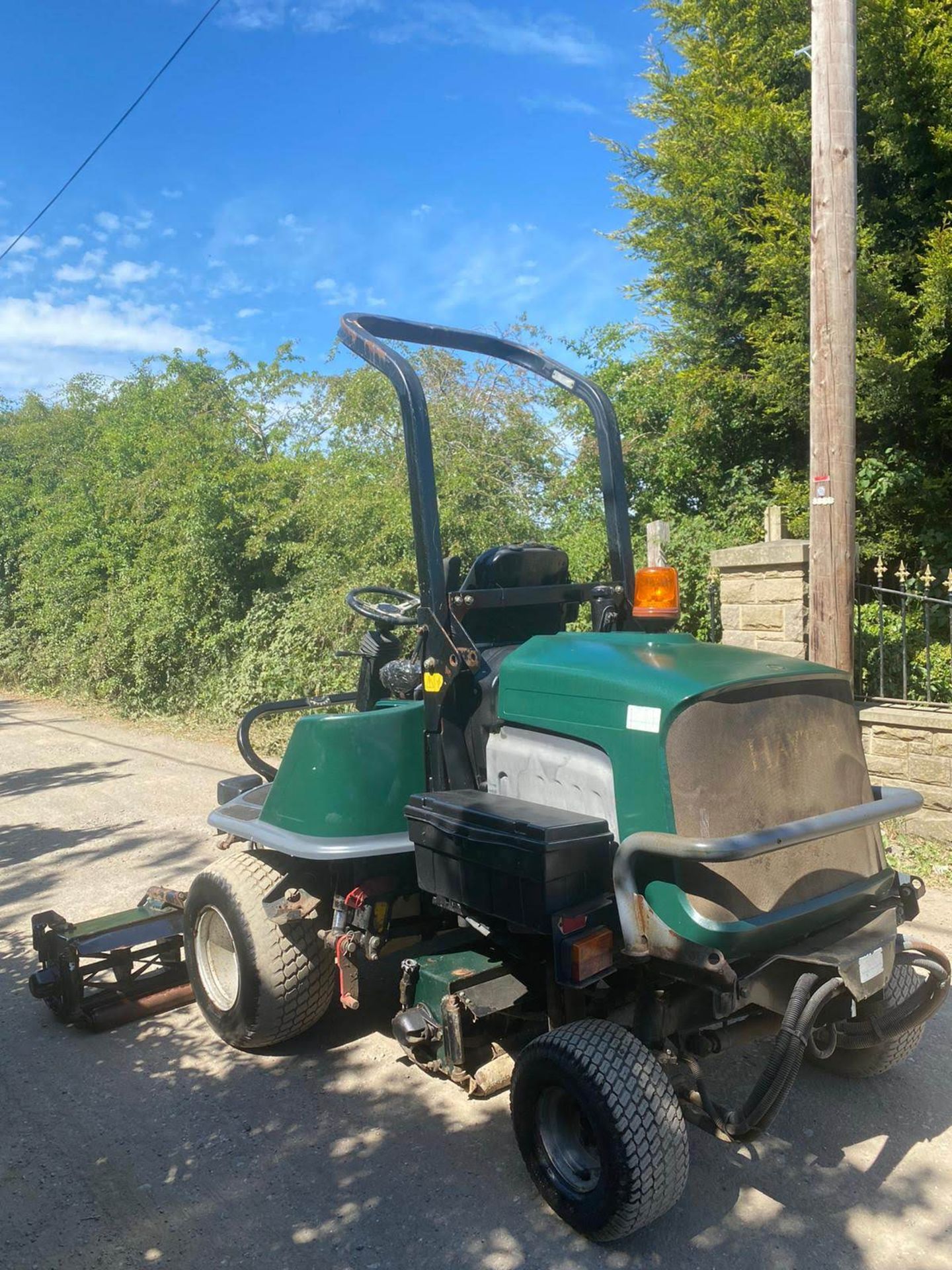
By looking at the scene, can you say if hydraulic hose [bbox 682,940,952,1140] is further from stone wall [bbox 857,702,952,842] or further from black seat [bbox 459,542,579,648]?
stone wall [bbox 857,702,952,842]

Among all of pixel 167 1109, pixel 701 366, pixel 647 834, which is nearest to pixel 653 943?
pixel 647 834

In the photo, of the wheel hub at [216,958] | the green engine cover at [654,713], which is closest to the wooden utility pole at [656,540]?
the green engine cover at [654,713]

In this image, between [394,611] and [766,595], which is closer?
[394,611]

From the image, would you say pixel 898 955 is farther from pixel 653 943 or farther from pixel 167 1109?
pixel 167 1109

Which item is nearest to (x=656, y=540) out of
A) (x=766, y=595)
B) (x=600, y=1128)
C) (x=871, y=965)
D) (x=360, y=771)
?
(x=766, y=595)

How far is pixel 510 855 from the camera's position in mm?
2656

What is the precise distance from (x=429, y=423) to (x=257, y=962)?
2.13 m

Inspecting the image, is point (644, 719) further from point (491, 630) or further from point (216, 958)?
point (216, 958)

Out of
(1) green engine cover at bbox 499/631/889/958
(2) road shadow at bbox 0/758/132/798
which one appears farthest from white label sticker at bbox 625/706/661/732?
(2) road shadow at bbox 0/758/132/798

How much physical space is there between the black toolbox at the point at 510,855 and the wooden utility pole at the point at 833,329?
2992 millimetres

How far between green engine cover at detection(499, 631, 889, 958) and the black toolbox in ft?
0.44

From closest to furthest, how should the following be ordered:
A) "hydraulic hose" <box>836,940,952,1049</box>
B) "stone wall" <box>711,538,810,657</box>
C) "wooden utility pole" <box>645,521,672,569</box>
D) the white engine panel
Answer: the white engine panel → "hydraulic hose" <box>836,940,952,1049</box> → "stone wall" <box>711,538,810,657</box> → "wooden utility pole" <box>645,521,672,569</box>

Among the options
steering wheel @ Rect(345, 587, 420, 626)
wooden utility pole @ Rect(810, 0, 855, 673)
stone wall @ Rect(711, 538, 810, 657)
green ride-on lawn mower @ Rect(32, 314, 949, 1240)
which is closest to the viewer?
green ride-on lawn mower @ Rect(32, 314, 949, 1240)

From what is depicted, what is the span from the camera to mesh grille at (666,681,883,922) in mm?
2529
